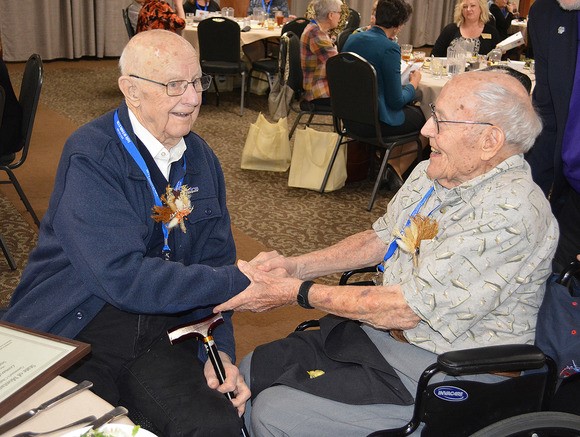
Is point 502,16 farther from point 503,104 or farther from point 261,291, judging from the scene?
point 261,291

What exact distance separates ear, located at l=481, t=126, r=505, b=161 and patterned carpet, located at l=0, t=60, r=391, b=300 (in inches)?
79.0

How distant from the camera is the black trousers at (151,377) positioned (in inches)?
68.2

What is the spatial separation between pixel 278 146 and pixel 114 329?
3676 millimetres

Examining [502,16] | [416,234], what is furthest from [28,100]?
[502,16]

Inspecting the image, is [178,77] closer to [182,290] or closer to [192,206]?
[192,206]

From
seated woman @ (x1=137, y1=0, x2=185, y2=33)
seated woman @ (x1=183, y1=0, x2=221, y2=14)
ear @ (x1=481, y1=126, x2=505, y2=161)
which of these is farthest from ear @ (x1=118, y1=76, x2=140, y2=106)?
seated woman @ (x1=183, y1=0, x2=221, y2=14)

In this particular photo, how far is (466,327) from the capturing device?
5.64ft

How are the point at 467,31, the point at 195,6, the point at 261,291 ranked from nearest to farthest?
the point at 261,291 < the point at 467,31 < the point at 195,6

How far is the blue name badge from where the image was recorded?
1667mm

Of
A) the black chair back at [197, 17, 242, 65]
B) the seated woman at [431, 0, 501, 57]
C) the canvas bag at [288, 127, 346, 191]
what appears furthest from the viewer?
the black chair back at [197, 17, 242, 65]

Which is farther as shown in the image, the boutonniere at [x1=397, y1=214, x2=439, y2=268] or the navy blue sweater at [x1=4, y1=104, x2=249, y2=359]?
the boutonniere at [x1=397, y1=214, x2=439, y2=268]

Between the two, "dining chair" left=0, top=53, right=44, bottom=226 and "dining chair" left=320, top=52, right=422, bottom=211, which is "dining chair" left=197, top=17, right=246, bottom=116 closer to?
"dining chair" left=320, top=52, right=422, bottom=211

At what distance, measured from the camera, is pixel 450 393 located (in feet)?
5.51

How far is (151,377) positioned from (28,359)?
0.59 meters
